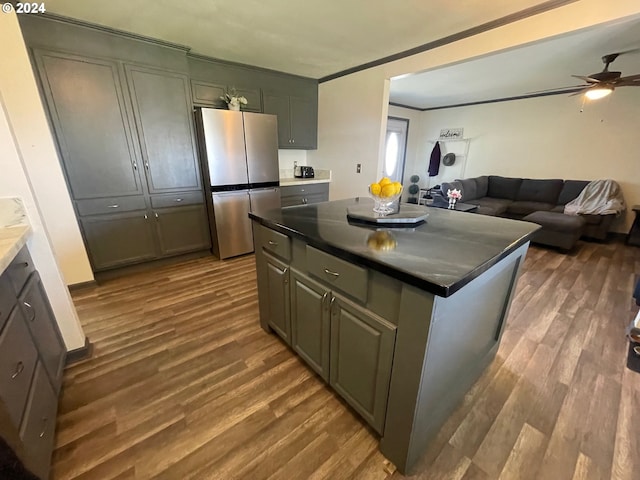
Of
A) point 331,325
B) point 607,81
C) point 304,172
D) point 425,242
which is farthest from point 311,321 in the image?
point 607,81

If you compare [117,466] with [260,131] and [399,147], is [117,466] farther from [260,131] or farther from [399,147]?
[399,147]

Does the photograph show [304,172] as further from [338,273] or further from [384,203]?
[338,273]

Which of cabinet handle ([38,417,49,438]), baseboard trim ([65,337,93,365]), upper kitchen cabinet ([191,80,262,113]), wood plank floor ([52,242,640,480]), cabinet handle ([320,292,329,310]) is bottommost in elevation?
wood plank floor ([52,242,640,480])

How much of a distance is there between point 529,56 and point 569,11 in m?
1.29

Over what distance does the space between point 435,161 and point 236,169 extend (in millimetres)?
5026

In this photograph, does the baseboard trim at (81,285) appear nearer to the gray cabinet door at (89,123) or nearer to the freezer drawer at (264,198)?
the gray cabinet door at (89,123)

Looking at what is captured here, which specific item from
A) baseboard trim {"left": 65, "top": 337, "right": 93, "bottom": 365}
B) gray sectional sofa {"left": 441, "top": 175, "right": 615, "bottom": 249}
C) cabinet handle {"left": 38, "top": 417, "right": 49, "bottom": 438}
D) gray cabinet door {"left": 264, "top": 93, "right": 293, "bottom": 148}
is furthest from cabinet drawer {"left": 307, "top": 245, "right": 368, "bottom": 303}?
gray sectional sofa {"left": 441, "top": 175, "right": 615, "bottom": 249}

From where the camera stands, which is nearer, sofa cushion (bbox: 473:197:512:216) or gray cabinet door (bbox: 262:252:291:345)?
gray cabinet door (bbox: 262:252:291:345)

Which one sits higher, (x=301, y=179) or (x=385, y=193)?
(x=385, y=193)

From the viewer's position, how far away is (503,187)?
5.30m

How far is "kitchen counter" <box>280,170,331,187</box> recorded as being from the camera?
3.79m

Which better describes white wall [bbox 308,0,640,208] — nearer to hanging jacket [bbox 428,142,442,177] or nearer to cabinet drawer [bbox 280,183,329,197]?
cabinet drawer [bbox 280,183,329,197]

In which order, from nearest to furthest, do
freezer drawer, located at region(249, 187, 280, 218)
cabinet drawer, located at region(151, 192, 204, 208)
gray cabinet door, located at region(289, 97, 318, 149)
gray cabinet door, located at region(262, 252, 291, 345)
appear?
gray cabinet door, located at region(262, 252, 291, 345), cabinet drawer, located at region(151, 192, 204, 208), freezer drawer, located at region(249, 187, 280, 218), gray cabinet door, located at region(289, 97, 318, 149)

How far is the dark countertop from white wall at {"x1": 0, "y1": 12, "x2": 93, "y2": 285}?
189cm
